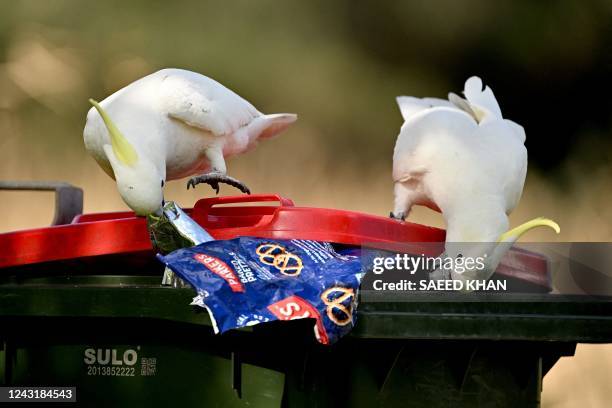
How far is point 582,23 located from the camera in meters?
6.71

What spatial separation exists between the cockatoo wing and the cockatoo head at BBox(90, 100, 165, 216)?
20.3 inches

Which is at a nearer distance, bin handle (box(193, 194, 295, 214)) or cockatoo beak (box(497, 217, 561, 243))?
cockatoo beak (box(497, 217, 561, 243))

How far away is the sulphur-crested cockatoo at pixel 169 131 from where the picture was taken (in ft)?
9.46

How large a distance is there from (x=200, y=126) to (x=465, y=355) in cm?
156

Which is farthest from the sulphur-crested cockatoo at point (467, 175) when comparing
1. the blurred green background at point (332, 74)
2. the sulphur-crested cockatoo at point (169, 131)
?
the blurred green background at point (332, 74)

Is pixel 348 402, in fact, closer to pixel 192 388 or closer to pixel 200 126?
pixel 192 388

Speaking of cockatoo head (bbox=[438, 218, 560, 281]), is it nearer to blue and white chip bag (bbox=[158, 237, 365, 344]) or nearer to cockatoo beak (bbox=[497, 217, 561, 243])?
cockatoo beak (bbox=[497, 217, 561, 243])

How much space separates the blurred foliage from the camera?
6.57 meters

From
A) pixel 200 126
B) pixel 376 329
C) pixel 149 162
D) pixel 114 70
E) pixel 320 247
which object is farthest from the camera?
pixel 114 70

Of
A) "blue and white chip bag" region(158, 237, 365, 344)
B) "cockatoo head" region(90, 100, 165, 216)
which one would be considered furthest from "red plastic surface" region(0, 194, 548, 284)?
"blue and white chip bag" region(158, 237, 365, 344)

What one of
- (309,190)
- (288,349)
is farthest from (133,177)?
(309,190)

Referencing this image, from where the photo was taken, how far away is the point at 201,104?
345 centimetres

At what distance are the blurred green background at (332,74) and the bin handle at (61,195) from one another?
256 cm

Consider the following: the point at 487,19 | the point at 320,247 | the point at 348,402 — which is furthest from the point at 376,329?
the point at 487,19
